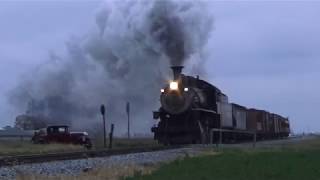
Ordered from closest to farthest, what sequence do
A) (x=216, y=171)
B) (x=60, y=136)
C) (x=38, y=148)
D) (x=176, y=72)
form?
(x=216, y=171) → (x=38, y=148) → (x=176, y=72) → (x=60, y=136)

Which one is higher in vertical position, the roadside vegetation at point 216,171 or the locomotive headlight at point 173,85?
the locomotive headlight at point 173,85

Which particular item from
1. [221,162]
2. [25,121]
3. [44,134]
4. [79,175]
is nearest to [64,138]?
[44,134]

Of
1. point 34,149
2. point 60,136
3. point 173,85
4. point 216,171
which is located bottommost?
point 216,171

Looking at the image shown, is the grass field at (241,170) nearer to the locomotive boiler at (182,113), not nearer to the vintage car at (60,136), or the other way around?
the locomotive boiler at (182,113)

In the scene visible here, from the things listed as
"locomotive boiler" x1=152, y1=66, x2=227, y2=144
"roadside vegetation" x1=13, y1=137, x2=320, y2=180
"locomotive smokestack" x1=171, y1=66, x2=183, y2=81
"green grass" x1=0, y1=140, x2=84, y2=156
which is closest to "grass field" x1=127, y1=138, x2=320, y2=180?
"roadside vegetation" x1=13, y1=137, x2=320, y2=180

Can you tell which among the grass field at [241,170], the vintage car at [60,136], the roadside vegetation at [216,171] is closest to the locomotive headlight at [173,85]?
the vintage car at [60,136]

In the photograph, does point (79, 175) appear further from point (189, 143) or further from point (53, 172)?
point (189, 143)

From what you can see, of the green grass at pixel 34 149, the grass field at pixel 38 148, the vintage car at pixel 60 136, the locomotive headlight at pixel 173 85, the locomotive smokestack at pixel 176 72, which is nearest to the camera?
the green grass at pixel 34 149

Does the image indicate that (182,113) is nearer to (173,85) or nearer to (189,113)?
(189,113)

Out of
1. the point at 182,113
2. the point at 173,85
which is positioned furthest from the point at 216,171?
the point at 182,113

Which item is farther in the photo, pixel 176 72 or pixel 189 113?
pixel 176 72

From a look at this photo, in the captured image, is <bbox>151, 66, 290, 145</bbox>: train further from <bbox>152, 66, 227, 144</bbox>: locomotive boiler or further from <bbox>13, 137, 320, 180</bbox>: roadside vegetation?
<bbox>13, 137, 320, 180</bbox>: roadside vegetation

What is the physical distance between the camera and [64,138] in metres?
47.8

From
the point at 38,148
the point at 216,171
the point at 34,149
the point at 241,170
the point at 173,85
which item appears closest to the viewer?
the point at 216,171
